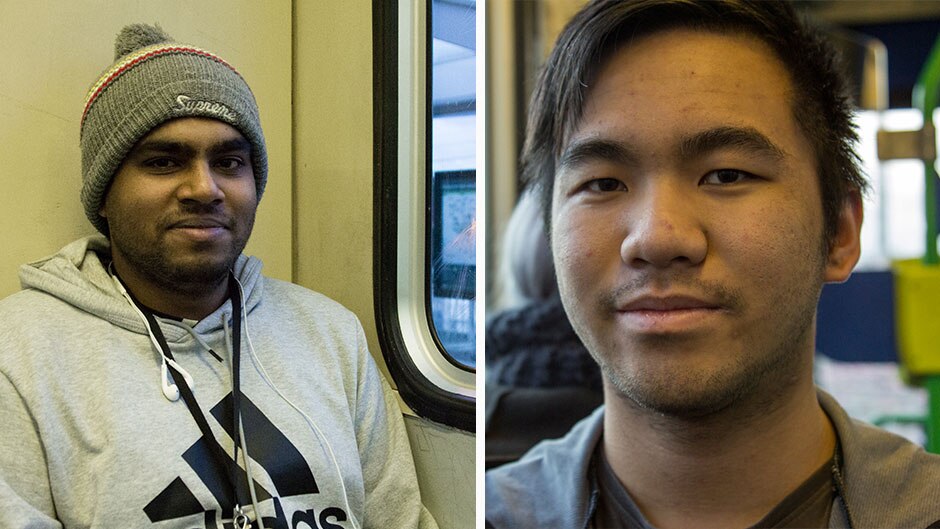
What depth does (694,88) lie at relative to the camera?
874mm

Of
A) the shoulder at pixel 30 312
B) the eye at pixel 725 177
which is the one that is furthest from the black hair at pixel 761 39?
the shoulder at pixel 30 312

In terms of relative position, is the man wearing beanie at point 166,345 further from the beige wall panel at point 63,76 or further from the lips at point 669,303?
the lips at point 669,303

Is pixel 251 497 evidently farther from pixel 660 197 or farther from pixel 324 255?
pixel 660 197

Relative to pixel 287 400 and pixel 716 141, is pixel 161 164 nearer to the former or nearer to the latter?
pixel 287 400

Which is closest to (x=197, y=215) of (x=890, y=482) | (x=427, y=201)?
(x=427, y=201)

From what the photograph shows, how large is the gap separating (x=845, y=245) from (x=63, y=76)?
2.85 feet

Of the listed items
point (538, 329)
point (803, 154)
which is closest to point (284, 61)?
point (803, 154)

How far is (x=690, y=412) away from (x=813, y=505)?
0.18m

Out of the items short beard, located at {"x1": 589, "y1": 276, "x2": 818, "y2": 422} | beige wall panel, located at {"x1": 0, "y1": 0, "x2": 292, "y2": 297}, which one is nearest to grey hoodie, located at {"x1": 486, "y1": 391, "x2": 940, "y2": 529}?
short beard, located at {"x1": 589, "y1": 276, "x2": 818, "y2": 422}

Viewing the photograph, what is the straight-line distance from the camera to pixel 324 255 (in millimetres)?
816

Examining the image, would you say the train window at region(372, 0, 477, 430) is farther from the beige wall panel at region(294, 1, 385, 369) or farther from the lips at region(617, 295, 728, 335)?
the lips at region(617, 295, 728, 335)

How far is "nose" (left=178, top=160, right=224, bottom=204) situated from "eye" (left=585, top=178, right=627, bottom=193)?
44cm

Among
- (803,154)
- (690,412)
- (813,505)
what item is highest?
(803,154)

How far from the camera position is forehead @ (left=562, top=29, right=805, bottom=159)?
2.85ft
